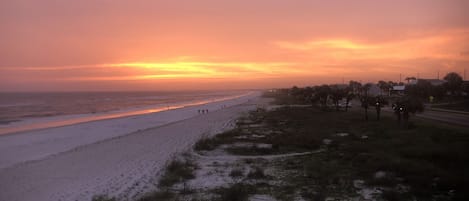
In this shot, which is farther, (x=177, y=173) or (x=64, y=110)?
(x=64, y=110)

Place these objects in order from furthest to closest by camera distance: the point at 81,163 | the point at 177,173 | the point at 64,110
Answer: the point at 64,110 → the point at 81,163 → the point at 177,173

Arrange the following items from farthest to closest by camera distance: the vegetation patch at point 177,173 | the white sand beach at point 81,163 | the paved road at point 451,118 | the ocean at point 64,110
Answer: the ocean at point 64,110, the paved road at point 451,118, the vegetation patch at point 177,173, the white sand beach at point 81,163

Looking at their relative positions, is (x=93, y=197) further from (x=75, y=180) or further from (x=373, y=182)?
(x=373, y=182)

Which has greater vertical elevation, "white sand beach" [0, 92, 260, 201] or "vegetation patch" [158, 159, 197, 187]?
"vegetation patch" [158, 159, 197, 187]

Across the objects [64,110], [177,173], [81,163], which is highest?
[177,173]

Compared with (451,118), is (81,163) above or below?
below

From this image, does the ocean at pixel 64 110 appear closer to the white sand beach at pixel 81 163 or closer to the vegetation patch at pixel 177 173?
the white sand beach at pixel 81 163

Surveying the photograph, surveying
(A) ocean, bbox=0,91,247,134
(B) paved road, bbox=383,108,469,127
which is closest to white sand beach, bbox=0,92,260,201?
(A) ocean, bbox=0,91,247,134

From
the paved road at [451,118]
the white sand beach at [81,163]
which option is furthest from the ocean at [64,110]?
the paved road at [451,118]

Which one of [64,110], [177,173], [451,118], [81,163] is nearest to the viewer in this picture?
[177,173]

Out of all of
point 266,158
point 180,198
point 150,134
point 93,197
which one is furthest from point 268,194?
point 150,134

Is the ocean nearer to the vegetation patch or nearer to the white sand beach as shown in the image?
the white sand beach

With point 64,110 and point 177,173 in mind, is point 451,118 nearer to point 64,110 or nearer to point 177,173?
point 177,173

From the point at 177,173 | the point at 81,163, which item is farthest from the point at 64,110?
the point at 177,173
